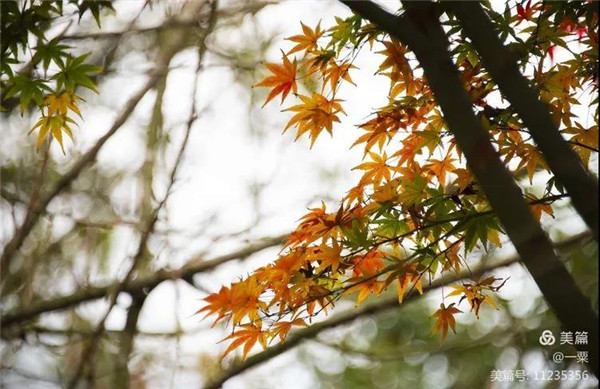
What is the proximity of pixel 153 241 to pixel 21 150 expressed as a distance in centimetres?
85

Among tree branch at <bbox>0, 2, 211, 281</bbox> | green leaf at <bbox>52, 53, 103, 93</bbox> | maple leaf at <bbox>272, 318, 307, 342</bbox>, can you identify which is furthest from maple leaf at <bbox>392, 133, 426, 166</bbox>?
tree branch at <bbox>0, 2, 211, 281</bbox>

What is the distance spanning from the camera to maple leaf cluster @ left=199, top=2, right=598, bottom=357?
1.14m

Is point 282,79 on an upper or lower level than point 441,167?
upper

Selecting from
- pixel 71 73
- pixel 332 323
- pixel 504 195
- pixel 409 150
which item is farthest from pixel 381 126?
pixel 332 323

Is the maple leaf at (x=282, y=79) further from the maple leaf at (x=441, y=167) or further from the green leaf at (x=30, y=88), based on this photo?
the green leaf at (x=30, y=88)

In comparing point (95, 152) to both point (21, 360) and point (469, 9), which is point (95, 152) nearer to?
point (21, 360)

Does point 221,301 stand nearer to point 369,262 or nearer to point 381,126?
point 369,262

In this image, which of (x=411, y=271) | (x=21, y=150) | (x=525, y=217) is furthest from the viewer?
(x=21, y=150)

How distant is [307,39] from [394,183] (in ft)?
1.12

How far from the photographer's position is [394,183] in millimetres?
1188

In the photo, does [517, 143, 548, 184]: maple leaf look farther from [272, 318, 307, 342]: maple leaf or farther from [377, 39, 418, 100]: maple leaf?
[272, 318, 307, 342]: maple leaf

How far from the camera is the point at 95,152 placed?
8.38ft

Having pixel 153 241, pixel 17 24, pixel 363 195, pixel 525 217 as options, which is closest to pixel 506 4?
pixel 363 195

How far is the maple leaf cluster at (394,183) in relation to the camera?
44.9 inches
